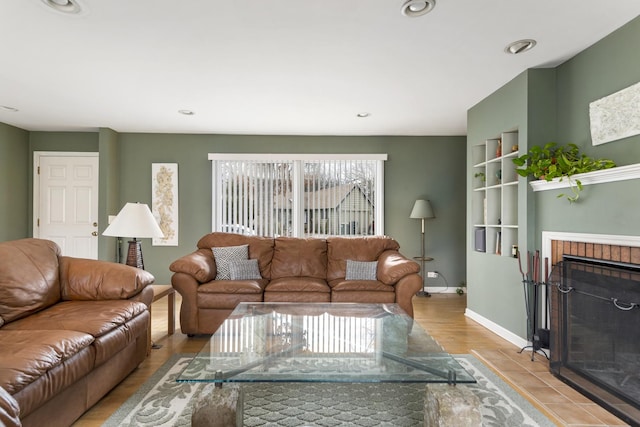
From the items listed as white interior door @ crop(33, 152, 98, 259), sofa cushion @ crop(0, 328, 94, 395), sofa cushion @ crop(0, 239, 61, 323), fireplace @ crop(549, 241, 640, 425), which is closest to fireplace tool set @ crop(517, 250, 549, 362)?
fireplace @ crop(549, 241, 640, 425)

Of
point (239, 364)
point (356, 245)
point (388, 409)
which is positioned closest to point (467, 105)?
point (356, 245)

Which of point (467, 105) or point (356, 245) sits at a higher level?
→ point (467, 105)

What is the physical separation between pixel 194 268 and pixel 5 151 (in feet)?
12.6

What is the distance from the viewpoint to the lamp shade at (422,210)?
217 inches

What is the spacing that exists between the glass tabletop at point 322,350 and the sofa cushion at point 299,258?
1.23m

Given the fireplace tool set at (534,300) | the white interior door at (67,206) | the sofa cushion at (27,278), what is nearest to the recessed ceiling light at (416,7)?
the fireplace tool set at (534,300)

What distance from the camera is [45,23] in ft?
8.24

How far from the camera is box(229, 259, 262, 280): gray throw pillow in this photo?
387 cm

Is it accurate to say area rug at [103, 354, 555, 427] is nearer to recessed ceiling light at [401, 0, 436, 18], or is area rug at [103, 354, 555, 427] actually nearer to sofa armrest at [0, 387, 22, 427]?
sofa armrest at [0, 387, 22, 427]

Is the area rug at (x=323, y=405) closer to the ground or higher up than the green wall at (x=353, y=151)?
closer to the ground

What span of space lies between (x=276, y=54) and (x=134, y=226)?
6.11 feet

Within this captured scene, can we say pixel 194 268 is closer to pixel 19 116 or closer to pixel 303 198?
Answer: pixel 303 198

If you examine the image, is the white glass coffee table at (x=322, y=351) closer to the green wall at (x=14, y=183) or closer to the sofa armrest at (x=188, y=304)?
the sofa armrest at (x=188, y=304)

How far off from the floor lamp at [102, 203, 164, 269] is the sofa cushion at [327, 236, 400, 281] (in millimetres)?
1844
